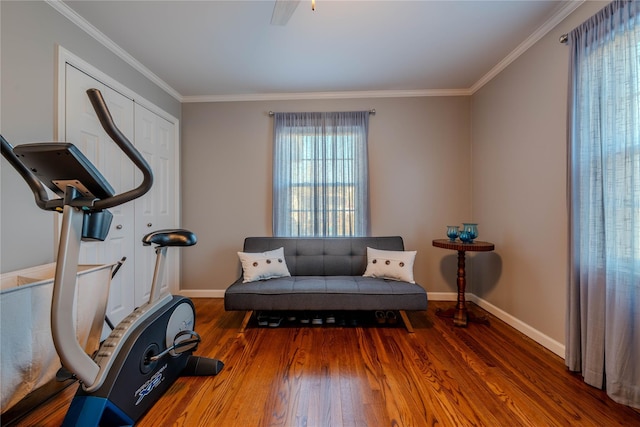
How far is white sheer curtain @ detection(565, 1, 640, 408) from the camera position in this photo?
4.42ft

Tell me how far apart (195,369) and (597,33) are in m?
3.32

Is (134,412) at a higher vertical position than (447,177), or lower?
lower

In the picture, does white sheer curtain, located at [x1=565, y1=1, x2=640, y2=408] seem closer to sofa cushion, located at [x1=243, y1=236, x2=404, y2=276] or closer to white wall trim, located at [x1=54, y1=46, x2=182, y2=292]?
sofa cushion, located at [x1=243, y1=236, x2=404, y2=276]

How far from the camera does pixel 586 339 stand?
1.55m

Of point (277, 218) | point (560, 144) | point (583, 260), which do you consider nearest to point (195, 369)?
point (277, 218)

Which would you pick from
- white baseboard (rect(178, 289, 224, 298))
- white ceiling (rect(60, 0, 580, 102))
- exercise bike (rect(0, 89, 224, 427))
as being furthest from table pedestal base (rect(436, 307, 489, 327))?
white baseboard (rect(178, 289, 224, 298))

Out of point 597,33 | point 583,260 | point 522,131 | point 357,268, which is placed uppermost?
point 597,33

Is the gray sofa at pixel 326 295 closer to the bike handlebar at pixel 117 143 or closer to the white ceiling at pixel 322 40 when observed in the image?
the bike handlebar at pixel 117 143

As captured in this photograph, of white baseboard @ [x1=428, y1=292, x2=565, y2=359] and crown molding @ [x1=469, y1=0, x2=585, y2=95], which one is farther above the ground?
crown molding @ [x1=469, y1=0, x2=585, y2=95]

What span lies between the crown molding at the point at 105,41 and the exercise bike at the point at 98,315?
144 centimetres

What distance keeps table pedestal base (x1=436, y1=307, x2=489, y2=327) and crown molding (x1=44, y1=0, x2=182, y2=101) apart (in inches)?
154

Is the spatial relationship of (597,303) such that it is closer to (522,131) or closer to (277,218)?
(522,131)

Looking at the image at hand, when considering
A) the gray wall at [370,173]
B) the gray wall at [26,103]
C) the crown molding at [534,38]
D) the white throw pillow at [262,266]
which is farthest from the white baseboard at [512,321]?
the gray wall at [26,103]

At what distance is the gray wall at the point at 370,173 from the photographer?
304cm
